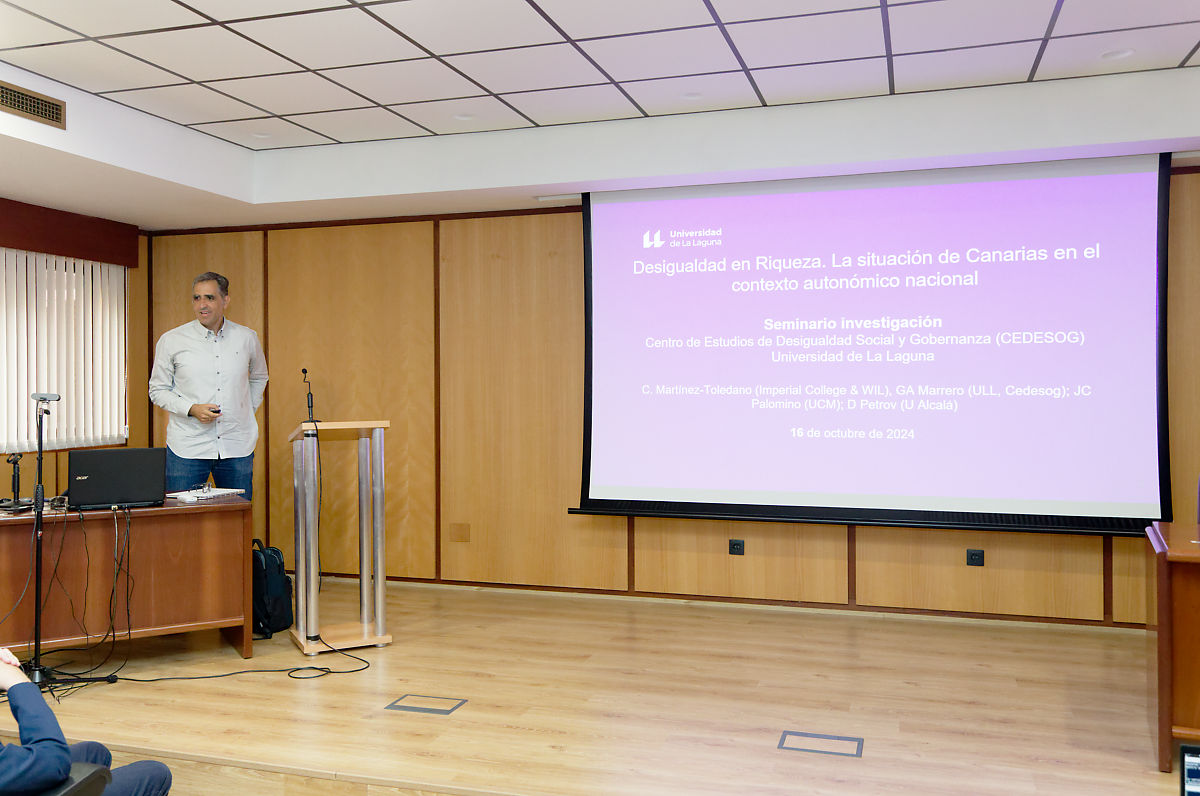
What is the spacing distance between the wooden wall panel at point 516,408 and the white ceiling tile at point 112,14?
2471 millimetres

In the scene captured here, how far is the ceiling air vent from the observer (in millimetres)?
4039

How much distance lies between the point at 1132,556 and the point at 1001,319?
1.36 metres

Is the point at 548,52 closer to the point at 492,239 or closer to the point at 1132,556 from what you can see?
the point at 492,239

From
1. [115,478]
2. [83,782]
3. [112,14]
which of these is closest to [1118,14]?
[112,14]

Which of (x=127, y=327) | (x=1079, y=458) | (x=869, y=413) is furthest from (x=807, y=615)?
(x=127, y=327)

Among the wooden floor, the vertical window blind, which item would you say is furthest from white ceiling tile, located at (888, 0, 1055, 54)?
the vertical window blind

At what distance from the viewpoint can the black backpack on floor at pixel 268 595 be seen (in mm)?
4641

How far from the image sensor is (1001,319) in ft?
15.7

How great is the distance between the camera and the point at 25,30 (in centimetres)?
368

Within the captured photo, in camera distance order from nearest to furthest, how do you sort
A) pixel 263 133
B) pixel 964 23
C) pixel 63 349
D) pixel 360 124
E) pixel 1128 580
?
1. pixel 964 23
2. pixel 1128 580
3. pixel 360 124
4. pixel 263 133
5. pixel 63 349

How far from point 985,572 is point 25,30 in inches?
199

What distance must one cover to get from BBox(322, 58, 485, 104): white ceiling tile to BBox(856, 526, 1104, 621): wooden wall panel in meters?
3.15

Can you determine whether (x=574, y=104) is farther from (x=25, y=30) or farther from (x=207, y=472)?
(x=207, y=472)

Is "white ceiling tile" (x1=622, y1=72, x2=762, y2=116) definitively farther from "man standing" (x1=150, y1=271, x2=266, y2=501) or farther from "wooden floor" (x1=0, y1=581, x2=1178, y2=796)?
"wooden floor" (x1=0, y1=581, x2=1178, y2=796)
